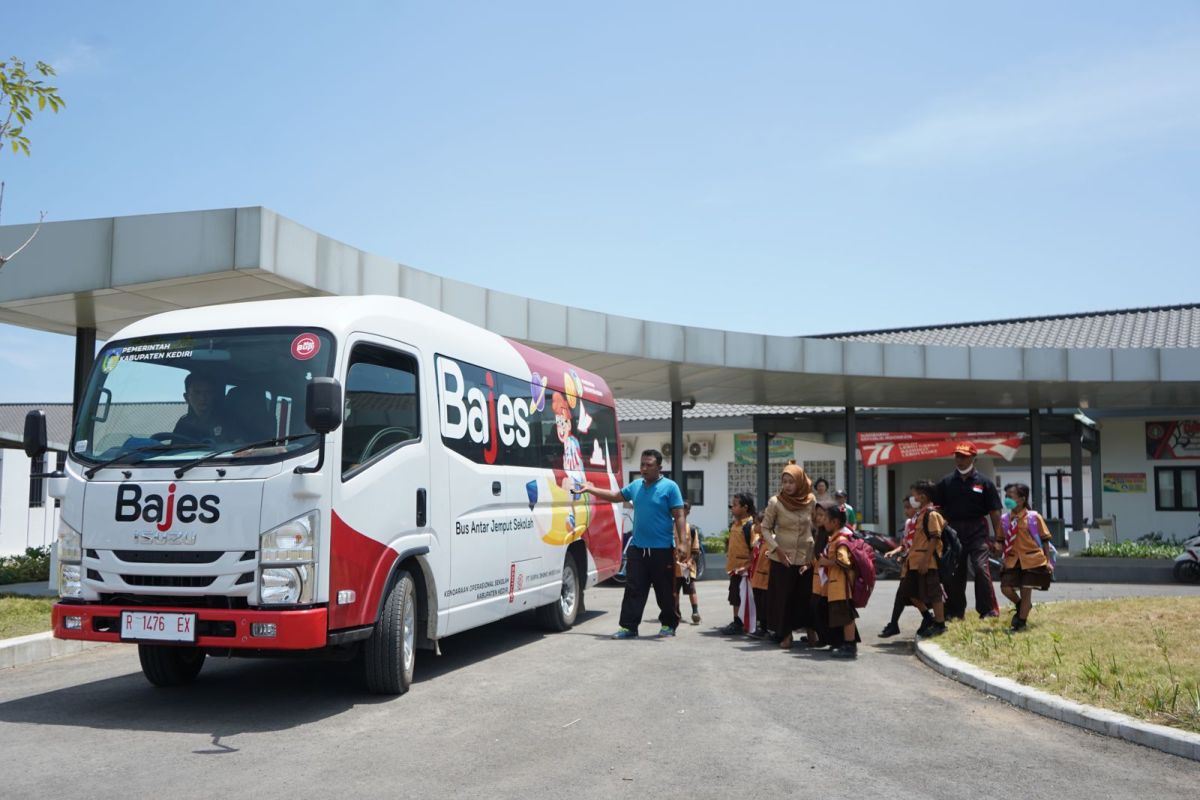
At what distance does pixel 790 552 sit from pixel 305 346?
5.65 meters

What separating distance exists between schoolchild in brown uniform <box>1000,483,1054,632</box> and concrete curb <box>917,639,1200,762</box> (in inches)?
62.8

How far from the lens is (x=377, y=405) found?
769 cm

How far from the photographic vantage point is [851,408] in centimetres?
2567

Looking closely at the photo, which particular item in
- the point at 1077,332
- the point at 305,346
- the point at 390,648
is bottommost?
the point at 390,648

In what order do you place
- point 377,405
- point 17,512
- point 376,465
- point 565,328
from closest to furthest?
Answer: point 376,465 → point 377,405 → point 565,328 → point 17,512

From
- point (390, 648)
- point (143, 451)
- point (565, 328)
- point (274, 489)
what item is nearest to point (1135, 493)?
point (565, 328)

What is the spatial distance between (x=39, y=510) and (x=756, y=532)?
22.6m

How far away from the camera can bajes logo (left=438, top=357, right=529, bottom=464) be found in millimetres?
8875

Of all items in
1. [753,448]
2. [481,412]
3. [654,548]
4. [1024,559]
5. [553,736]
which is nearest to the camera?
[553,736]

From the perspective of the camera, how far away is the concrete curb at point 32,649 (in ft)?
30.7

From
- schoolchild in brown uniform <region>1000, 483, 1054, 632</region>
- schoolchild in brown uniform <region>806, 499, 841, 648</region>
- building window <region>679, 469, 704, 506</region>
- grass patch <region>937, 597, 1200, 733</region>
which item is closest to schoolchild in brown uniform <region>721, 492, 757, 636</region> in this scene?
schoolchild in brown uniform <region>806, 499, 841, 648</region>

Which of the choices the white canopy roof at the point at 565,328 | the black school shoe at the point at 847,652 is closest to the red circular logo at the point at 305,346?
the white canopy roof at the point at 565,328

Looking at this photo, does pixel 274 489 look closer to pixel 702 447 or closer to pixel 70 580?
pixel 70 580

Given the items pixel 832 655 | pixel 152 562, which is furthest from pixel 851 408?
pixel 152 562
